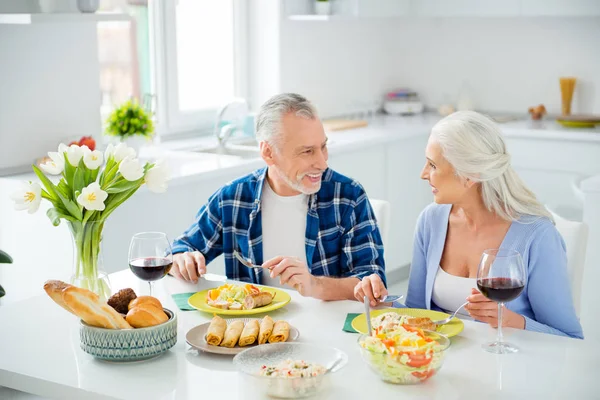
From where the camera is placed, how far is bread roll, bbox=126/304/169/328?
172cm

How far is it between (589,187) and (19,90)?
2.20m

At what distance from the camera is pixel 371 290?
6.75 ft

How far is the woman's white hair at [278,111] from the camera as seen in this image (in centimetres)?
246

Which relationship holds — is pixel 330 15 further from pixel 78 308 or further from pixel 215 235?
pixel 78 308

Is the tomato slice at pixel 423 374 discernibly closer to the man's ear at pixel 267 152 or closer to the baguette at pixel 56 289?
the baguette at pixel 56 289

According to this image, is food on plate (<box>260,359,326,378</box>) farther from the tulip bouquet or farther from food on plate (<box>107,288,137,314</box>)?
the tulip bouquet

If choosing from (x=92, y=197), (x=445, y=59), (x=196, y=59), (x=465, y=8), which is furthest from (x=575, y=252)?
(x=445, y=59)

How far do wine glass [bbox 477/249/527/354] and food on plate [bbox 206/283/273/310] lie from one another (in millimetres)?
527

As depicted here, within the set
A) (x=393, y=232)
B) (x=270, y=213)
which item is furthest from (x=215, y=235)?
(x=393, y=232)

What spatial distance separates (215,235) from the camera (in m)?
2.55

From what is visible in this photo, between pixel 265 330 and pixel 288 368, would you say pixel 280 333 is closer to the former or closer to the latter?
pixel 265 330

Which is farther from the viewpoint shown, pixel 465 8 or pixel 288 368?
pixel 465 8

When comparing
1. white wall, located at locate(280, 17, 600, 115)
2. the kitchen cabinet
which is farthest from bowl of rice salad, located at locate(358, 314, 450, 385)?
the kitchen cabinet

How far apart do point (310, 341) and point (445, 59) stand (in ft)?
13.5
